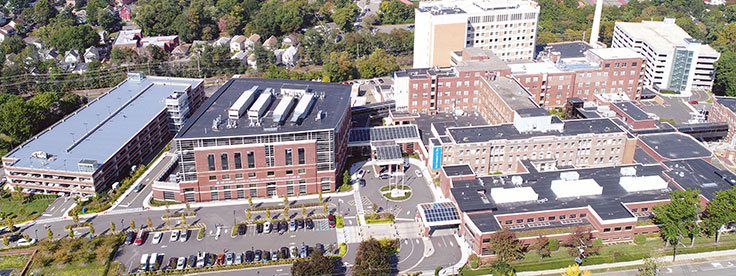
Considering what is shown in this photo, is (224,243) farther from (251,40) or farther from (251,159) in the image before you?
(251,40)

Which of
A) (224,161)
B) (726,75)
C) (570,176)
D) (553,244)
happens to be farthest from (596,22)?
(224,161)

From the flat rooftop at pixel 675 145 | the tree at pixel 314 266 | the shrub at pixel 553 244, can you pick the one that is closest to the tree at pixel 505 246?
the shrub at pixel 553 244

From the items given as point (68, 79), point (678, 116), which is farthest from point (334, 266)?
point (68, 79)

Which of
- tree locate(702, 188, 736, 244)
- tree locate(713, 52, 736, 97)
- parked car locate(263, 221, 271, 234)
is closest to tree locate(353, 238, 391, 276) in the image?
parked car locate(263, 221, 271, 234)

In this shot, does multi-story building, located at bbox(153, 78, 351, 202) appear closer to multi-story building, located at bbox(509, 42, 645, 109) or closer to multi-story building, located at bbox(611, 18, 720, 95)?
multi-story building, located at bbox(509, 42, 645, 109)

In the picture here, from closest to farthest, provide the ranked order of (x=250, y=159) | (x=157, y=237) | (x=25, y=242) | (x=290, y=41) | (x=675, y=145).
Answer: (x=25, y=242) < (x=157, y=237) < (x=250, y=159) < (x=675, y=145) < (x=290, y=41)

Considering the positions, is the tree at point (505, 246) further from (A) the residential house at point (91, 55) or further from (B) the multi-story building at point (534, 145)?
(A) the residential house at point (91, 55)
